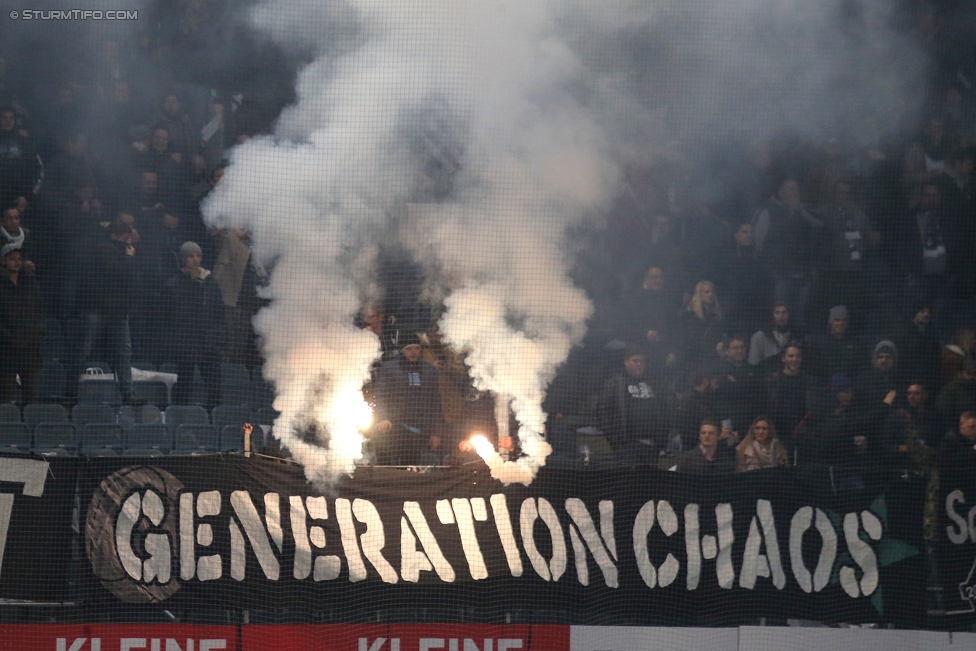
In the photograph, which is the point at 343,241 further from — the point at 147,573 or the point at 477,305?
the point at 147,573

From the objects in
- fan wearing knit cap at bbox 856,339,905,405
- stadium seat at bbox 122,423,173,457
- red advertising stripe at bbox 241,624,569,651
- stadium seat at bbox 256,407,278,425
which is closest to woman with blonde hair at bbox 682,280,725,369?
fan wearing knit cap at bbox 856,339,905,405

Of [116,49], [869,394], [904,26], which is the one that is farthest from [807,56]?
[116,49]

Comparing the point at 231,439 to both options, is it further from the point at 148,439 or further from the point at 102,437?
the point at 102,437

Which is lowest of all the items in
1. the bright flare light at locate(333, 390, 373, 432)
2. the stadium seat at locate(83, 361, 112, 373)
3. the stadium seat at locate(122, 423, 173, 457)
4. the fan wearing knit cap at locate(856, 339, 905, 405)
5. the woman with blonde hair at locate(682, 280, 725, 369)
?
the stadium seat at locate(122, 423, 173, 457)

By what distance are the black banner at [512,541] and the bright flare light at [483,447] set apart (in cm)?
28

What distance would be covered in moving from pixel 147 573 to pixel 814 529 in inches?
148

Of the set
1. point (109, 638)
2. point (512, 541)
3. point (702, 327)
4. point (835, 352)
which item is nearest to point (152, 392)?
point (109, 638)

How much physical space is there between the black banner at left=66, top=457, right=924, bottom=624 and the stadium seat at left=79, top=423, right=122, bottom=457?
712 millimetres

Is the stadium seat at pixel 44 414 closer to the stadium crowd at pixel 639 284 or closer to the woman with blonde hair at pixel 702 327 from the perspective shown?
the stadium crowd at pixel 639 284

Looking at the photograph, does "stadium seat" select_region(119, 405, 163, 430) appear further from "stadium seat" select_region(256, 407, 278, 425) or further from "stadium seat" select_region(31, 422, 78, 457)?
"stadium seat" select_region(256, 407, 278, 425)

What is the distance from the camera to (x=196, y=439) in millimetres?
7926

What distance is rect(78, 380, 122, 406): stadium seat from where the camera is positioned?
8125 millimetres

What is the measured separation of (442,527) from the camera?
7090 millimetres

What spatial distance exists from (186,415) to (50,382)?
41.0 inches
